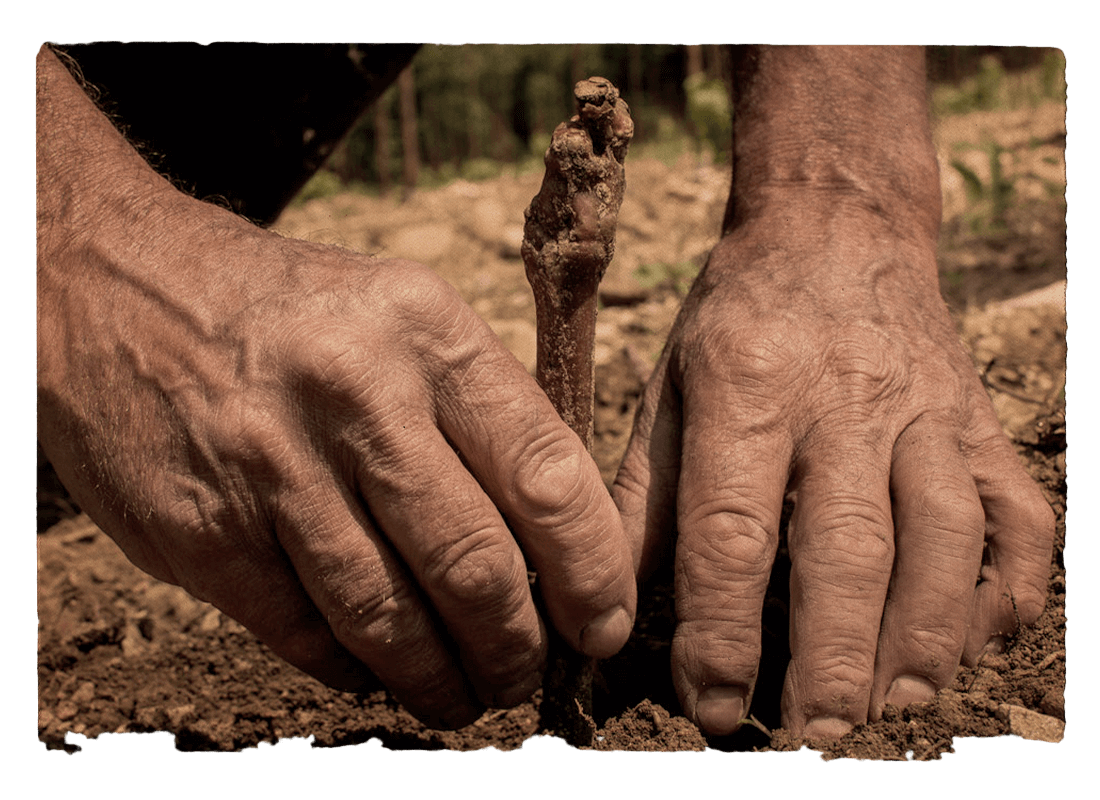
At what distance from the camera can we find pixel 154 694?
80.7 inches

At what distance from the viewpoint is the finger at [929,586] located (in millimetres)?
1529

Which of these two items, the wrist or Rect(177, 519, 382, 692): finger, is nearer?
Rect(177, 519, 382, 692): finger

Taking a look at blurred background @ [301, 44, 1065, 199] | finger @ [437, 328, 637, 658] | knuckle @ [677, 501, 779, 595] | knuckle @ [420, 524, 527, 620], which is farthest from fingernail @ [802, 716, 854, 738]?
blurred background @ [301, 44, 1065, 199]

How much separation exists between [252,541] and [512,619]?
46 cm

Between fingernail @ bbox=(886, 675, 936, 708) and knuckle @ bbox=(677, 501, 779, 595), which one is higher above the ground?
knuckle @ bbox=(677, 501, 779, 595)

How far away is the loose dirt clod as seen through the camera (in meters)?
1.32

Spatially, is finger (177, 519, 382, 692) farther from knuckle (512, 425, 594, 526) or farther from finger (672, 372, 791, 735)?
finger (672, 372, 791, 735)

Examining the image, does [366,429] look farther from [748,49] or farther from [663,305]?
[663,305]

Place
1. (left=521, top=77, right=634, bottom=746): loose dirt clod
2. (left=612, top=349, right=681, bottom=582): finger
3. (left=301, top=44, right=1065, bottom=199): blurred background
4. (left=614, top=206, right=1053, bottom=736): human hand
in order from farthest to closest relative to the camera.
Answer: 1. (left=301, top=44, right=1065, bottom=199): blurred background
2. (left=612, top=349, right=681, bottom=582): finger
3. (left=614, top=206, right=1053, bottom=736): human hand
4. (left=521, top=77, right=634, bottom=746): loose dirt clod

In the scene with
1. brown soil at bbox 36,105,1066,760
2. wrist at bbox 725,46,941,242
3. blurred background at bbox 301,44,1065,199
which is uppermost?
blurred background at bbox 301,44,1065,199

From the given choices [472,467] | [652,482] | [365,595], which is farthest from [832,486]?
[365,595]

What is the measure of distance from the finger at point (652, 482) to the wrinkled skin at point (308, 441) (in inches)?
6.7

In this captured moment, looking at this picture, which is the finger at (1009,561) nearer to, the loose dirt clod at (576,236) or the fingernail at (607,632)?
the fingernail at (607,632)

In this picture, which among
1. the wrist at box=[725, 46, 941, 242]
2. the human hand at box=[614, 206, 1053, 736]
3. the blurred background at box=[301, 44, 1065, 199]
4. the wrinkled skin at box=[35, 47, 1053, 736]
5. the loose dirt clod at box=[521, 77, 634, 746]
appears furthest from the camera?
the blurred background at box=[301, 44, 1065, 199]
